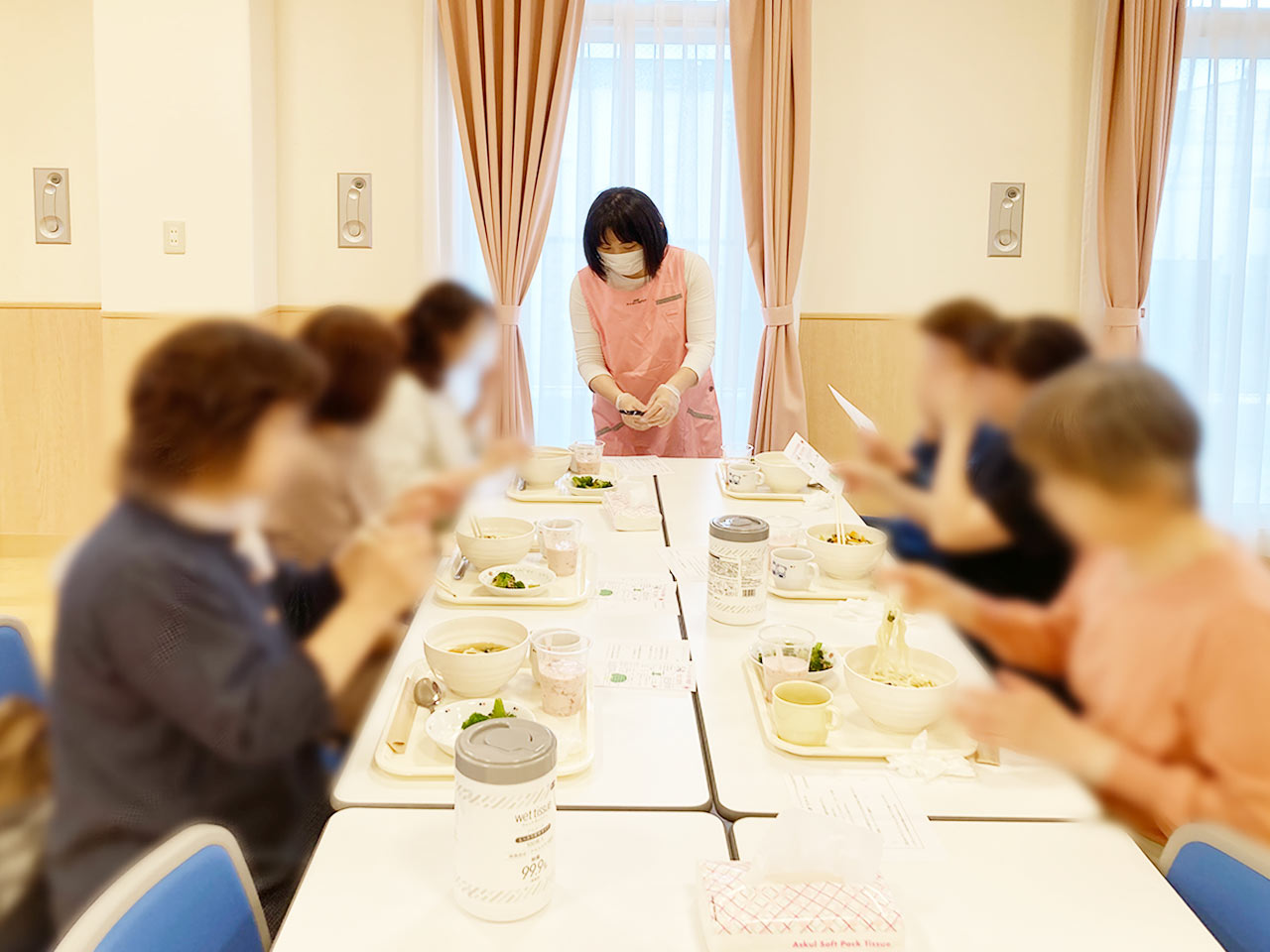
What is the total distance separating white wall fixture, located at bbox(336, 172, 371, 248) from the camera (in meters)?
0.64

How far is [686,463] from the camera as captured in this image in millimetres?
3545

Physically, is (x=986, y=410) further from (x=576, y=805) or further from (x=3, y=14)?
(x=3, y=14)

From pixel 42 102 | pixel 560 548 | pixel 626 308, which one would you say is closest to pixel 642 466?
pixel 560 548

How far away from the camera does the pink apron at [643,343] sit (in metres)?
1.17

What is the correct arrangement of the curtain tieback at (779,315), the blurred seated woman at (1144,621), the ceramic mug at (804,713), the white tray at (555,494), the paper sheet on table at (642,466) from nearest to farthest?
the blurred seated woman at (1144,621)
the ceramic mug at (804,713)
the white tray at (555,494)
the paper sheet on table at (642,466)
the curtain tieback at (779,315)

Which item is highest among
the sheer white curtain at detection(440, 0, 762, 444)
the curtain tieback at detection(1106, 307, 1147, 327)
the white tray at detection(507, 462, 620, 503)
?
A: the sheer white curtain at detection(440, 0, 762, 444)

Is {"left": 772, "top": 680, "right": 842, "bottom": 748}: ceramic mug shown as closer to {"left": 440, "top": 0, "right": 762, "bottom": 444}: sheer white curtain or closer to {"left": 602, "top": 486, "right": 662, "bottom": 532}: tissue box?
{"left": 602, "top": 486, "right": 662, "bottom": 532}: tissue box

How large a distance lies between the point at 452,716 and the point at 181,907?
467mm

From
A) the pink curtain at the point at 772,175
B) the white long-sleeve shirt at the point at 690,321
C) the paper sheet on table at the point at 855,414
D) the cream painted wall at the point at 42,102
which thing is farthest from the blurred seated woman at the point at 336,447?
the cream painted wall at the point at 42,102

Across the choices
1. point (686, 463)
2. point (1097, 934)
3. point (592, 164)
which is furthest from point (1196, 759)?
point (592, 164)

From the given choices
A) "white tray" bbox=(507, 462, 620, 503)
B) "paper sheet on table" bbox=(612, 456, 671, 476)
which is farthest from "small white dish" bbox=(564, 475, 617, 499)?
"paper sheet on table" bbox=(612, 456, 671, 476)

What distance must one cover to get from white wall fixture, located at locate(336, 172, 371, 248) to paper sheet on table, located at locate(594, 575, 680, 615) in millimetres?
1448

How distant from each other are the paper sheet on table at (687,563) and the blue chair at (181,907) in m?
1.24

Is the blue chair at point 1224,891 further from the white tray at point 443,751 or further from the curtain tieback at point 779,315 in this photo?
the curtain tieback at point 779,315
